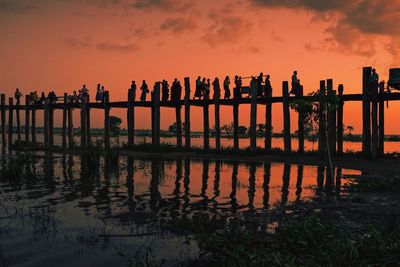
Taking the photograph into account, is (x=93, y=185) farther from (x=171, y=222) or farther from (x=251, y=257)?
(x=251, y=257)

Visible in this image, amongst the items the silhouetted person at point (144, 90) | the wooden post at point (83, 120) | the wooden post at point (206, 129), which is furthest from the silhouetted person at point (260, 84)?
the wooden post at point (83, 120)


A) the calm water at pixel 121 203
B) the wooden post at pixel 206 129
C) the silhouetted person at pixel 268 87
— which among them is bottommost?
the calm water at pixel 121 203

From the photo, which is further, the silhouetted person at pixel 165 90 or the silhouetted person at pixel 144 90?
the silhouetted person at pixel 144 90

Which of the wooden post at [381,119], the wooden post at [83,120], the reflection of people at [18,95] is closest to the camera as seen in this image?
the wooden post at [381,119]

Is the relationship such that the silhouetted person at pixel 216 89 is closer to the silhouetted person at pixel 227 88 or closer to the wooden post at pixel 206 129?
the silhouetted person at pixel 227 88

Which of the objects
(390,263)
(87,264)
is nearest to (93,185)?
(87,264)

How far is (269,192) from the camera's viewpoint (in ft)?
42.1

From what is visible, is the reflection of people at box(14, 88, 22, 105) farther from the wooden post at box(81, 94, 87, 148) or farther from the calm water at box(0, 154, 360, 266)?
the calm water at box(0, 154, 360, 266)

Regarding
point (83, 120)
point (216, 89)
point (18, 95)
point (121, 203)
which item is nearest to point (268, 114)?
point (216, 89)

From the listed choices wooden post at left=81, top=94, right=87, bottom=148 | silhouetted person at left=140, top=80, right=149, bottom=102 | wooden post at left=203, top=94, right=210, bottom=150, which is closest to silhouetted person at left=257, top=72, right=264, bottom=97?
wooden post at left=203, top=94, right=210, bottom=150

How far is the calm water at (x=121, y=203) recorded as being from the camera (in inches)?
270

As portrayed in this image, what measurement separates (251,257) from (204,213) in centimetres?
372

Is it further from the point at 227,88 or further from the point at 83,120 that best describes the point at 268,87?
the point at 83,120

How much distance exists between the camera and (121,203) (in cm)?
1077
